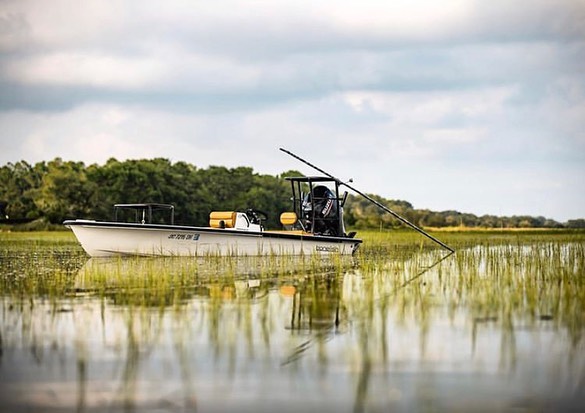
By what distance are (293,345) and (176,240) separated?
1380 centimetres

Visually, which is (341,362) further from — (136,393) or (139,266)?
(139,266)

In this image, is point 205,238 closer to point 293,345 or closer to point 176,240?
point 176,240

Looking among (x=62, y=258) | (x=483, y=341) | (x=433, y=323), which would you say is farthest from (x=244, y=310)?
(x=62, y=258)

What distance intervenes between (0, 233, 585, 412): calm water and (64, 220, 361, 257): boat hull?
24.5ft

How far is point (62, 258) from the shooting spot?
22516mm

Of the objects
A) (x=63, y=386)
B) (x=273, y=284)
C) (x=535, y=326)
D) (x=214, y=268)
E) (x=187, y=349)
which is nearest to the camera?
(x=63, y=386)

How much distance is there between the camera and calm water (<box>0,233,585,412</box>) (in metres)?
6.54

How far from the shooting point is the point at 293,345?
833 cm

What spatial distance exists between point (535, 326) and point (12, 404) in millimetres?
5298

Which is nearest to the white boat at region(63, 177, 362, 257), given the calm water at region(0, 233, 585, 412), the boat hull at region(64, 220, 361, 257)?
the boat hull at region(64, 220, 361, 257)

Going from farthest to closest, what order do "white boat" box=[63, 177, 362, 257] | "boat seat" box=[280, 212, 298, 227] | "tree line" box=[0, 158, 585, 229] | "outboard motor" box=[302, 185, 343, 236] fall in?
"tree line" box=[0, 158, 585, 229]
"outboard motor" box=[302, 185, 343, 236]
"boat seat" box=[280, 212, 298, 227]
"white boat" box=[63, 177, 362, 257]

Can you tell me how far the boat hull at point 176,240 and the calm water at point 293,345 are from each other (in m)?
7.46

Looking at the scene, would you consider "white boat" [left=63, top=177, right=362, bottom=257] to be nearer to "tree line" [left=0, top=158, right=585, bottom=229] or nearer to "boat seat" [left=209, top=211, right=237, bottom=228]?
"boat seat" [left=209, top=211, right=237, bottom=228]

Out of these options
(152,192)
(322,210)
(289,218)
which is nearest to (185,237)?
(289,218)
